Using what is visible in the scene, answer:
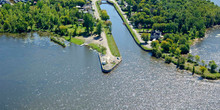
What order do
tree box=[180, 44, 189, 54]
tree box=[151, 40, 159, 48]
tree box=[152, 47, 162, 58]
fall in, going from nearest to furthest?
tree box=[152, 47, 162, 58] → tree box=[180, 44, 189, 54] → tree box=[151, 40, 159, 48]

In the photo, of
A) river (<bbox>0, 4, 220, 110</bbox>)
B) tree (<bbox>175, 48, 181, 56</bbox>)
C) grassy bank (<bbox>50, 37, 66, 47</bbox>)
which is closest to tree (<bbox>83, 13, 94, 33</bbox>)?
grassy bank (<bbox>50, 37, 66, 47</bbox>)

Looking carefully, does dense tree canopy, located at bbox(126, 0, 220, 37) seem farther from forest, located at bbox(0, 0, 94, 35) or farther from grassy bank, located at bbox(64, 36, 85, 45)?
grassy bank, located at bbox(64, 36, 85, 45)

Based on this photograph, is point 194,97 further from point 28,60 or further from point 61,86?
point 28,60

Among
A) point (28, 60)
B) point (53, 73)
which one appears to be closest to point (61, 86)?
point (53, 73)

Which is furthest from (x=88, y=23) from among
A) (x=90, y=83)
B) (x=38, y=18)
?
(x=90, y=83)

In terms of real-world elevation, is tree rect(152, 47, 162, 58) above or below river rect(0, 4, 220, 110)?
above

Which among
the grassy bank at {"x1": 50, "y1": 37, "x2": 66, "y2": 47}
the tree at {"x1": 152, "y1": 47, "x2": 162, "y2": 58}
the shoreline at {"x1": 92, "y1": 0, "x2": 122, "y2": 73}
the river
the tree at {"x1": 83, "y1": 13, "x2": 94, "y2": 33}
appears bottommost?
the river

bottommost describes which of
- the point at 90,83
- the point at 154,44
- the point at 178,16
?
the point at 90,83

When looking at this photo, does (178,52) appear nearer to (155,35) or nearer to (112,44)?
(155,35)
